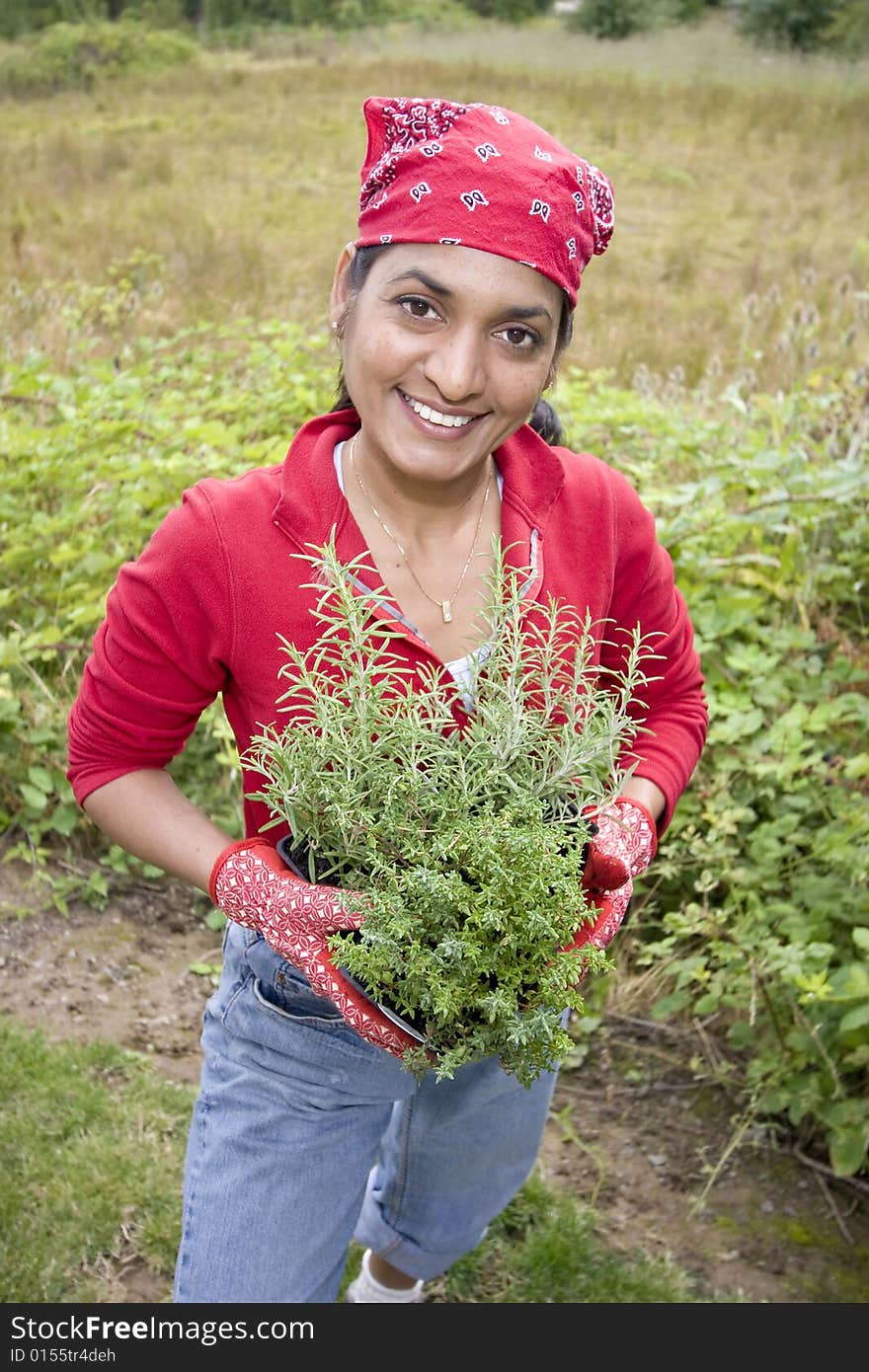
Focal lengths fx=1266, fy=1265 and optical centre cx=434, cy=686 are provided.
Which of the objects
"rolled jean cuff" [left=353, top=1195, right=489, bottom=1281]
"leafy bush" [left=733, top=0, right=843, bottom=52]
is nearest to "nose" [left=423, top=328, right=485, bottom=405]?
"rolled jean cuff" [left=353, top=1195, right=489, bottom=1281]

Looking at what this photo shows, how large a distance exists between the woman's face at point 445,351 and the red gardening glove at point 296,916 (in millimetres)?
553

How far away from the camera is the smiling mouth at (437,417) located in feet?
5.33

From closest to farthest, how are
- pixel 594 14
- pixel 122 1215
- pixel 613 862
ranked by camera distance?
pixel 613 862 < pixel 122 1215 < pixel 594 14

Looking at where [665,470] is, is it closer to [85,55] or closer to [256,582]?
[256,582]

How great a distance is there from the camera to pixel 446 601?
176 centimetres

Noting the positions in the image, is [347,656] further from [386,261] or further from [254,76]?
[254,76]

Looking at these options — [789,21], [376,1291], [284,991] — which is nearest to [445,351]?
[284,991]

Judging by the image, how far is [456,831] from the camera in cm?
135

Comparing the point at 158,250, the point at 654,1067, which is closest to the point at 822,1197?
the point at 654,1067

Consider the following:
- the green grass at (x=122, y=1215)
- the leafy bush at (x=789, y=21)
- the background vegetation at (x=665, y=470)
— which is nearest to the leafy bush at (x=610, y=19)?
the leafy bush at (x=789, y=21)

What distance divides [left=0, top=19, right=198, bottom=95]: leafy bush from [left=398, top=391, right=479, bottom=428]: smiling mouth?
13.1 meters

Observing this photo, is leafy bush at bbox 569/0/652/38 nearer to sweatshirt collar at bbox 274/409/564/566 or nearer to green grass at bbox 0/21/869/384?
green grass at bbox 0/21/869/384

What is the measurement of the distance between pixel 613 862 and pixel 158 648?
2.09ft

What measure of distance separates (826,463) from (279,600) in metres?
3.17
